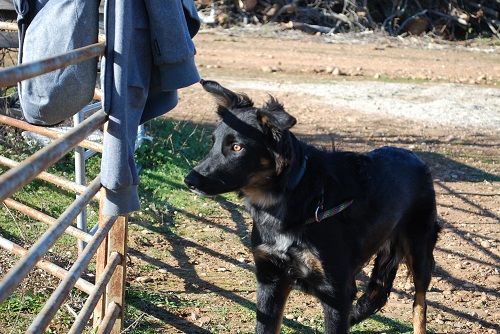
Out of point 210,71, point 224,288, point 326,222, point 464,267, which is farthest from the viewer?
point 210,71

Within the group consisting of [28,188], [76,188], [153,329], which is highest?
[76,188]

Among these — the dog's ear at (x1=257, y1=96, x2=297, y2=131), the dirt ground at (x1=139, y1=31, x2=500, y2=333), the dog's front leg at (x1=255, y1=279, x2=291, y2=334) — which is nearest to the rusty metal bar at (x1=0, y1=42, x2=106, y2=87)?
the dog's ear at (x1=257, y1=96, x2=297, y2=131)

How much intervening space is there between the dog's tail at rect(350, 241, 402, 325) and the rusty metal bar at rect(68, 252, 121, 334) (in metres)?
1.71

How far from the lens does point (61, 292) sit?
332 centimetres

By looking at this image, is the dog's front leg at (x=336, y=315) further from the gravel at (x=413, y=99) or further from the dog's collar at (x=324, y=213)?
the gravel at (x=413, y=99)

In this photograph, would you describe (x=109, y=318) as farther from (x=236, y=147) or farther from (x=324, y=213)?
(x=324, y=213)

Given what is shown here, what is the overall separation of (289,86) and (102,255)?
8799 mm

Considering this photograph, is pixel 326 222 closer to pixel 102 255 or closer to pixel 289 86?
pixel 102 255

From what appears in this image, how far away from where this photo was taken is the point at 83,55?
338 centimetres

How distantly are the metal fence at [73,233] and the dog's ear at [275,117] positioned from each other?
903mm

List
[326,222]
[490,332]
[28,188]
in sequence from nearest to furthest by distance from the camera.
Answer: [326,222]
[490,332]
[28,188]

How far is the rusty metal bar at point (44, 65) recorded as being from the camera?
2416 millimetres

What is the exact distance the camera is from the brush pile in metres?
18.8

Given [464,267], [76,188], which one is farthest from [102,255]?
[464,267]
